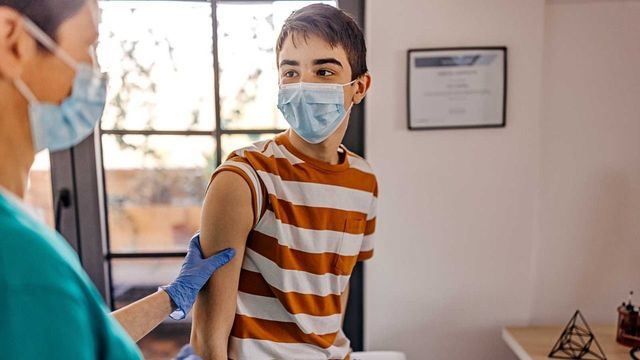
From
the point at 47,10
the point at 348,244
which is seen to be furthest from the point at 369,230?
the point at 47,10

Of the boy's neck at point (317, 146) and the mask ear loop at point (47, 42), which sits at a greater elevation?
the mask ear loop at point (47, 42)

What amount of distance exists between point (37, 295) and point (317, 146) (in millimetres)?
731

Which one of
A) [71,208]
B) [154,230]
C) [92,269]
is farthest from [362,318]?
[71,208]

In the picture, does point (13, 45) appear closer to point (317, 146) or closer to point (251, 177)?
point (251, 177)

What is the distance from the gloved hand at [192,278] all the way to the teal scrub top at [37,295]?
0.42 metres

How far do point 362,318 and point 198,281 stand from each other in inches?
38.0

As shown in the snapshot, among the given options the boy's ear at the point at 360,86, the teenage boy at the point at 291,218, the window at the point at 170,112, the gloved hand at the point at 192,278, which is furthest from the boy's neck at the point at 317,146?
the window at the point at 170,112

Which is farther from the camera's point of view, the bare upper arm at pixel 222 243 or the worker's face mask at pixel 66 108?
the bare upper arm at pixel 222 243

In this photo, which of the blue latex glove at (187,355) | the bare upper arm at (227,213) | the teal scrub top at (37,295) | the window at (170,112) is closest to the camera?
the teal scrub top at (37,295)

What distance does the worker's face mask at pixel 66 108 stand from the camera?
638 millimetres

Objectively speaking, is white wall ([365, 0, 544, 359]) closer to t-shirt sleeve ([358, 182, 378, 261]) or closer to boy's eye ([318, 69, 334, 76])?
t-shirt sleeve ([358, 182, 378, 261])

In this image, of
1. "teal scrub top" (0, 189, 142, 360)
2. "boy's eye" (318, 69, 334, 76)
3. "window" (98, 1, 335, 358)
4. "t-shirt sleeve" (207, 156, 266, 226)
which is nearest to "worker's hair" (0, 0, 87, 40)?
"teal scrub top" (0, 189, 142, 360)

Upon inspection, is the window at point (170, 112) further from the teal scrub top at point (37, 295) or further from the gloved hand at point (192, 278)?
the teal scrub top at point (37, 295)

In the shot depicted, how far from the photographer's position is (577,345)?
5.37ft
